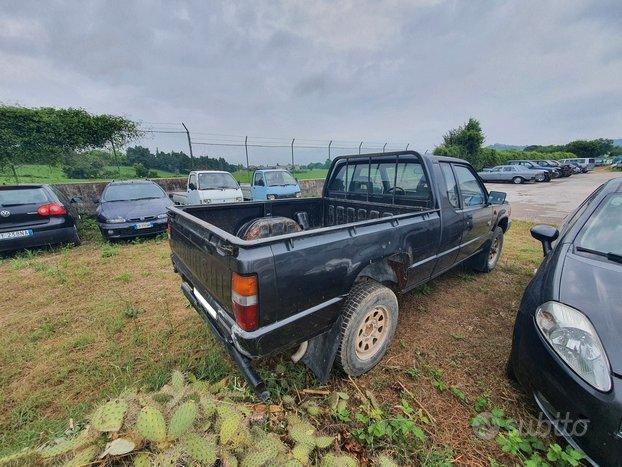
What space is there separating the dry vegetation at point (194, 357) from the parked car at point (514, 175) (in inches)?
867

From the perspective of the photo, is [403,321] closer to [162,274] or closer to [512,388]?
[512,388]

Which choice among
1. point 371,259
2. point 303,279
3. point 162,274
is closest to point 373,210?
point 371,259

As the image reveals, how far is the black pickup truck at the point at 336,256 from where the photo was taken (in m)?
1.66

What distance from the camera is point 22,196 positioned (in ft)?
16.6

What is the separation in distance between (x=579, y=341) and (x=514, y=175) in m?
25.3

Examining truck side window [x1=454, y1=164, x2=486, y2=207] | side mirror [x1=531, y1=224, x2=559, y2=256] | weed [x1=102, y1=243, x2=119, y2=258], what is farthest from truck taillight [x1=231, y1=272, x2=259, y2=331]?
weed [x1=102, y1=243, x2=119, y2=258]

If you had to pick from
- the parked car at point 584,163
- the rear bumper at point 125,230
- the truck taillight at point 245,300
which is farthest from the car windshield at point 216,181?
the parked car at point 584,163

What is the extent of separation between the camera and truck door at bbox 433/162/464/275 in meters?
3.02

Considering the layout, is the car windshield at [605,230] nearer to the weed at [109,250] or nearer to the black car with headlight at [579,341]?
the black car with headlight at [579,341]

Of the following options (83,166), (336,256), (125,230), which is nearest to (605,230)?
(336,256)

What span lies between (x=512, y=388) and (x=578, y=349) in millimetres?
933

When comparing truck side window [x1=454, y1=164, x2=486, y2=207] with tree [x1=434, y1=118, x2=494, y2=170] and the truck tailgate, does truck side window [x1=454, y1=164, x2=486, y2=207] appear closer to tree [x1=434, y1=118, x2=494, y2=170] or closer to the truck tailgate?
the truck tailgate

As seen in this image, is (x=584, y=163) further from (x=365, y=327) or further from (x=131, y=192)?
(x=131, y=192)

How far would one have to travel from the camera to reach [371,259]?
2203 mm
